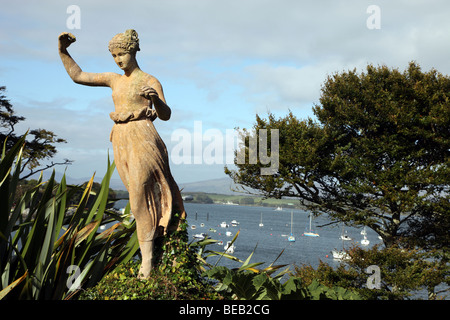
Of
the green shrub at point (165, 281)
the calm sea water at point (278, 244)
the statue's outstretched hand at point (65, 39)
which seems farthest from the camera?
the calm sea water at point (278, 244)

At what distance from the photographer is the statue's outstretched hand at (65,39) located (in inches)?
201

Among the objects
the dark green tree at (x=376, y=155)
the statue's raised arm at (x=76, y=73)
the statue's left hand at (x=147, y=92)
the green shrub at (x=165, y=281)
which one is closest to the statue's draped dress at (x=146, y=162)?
the green shrub at (x=165, y=281)

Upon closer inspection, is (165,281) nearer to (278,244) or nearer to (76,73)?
(76,73)

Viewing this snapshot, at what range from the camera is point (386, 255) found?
14055 mm

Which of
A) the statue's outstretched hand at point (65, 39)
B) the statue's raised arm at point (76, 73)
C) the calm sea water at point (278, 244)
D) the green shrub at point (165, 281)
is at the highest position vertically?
the statue's outstretched hand at point (65, 39)

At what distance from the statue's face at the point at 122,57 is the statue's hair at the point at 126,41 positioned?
39 mm

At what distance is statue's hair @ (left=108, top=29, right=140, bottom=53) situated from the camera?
4.93m

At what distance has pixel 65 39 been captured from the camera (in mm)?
5145

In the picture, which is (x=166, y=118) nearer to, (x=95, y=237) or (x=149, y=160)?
(x=149, y=160)

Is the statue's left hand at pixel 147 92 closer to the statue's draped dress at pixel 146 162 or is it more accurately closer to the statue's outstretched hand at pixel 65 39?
the statue's draped dress at pixel 146 162

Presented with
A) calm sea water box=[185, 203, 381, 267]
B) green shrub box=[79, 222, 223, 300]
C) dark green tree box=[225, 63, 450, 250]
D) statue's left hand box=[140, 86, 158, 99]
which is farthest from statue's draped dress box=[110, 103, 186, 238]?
dark green tree box=[225, 63, 450, 250]

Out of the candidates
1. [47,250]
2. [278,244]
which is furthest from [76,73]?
[278,244]

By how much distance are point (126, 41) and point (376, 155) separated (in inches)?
537
